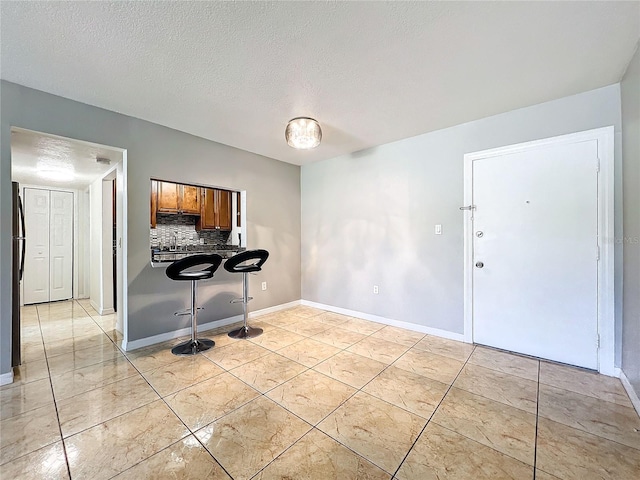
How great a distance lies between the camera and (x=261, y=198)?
4.09m

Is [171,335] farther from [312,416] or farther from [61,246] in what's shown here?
[61,246]

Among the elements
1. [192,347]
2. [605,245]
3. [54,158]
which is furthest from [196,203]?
[605,245]

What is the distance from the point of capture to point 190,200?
4.60 meters

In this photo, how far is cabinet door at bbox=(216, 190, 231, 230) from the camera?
16.0ft

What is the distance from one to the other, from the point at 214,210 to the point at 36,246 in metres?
3.41

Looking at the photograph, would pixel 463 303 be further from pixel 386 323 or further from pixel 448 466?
pixel 448 466

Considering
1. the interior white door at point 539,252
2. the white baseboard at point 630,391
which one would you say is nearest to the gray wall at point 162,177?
the interior white door at point 539,252

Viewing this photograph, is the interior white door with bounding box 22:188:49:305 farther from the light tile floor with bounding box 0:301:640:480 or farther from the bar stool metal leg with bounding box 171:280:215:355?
the bar stool metal leg with bounding box 171:280:215:355

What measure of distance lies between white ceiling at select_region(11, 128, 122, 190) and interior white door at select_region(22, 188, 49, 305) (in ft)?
1.14

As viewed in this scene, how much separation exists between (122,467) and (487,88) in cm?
359

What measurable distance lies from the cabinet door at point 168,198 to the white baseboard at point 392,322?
267 centimetres

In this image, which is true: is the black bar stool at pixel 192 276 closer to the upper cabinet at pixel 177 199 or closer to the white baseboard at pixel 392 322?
the white baseboard at pixel 392 322

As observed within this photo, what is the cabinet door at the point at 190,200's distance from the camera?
4.52 metres

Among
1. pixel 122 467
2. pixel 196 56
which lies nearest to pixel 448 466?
pixel 122 467
